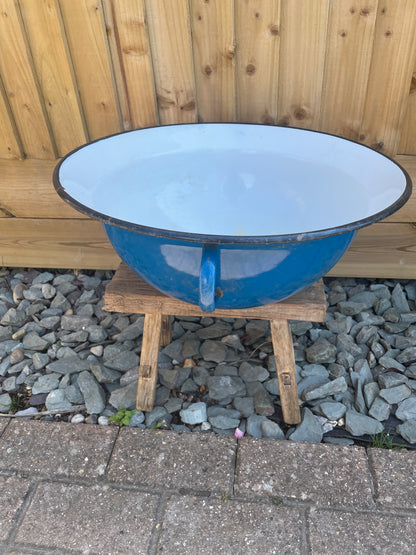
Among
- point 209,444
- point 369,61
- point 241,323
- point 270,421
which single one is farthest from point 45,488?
point 369,61

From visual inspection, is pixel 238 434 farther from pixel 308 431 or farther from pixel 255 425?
pixel 308 431

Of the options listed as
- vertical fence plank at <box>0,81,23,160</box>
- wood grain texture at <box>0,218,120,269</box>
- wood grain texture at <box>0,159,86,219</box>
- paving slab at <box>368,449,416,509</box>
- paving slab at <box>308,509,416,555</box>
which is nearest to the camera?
paving slab at <box>308,509,416,555</box>

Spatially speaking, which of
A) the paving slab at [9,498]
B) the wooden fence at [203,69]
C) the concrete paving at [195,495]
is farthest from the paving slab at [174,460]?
the wooden fence at [203,69]

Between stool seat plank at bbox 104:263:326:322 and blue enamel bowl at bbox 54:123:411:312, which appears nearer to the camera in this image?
blue enamel bowl at bbox 54:123:411:312

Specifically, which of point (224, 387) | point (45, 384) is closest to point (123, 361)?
point (45, 384)

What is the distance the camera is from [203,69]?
5.41 ft

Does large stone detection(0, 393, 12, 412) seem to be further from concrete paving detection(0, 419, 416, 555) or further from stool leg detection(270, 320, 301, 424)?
stool leg detection(270, 320, 301, 424)

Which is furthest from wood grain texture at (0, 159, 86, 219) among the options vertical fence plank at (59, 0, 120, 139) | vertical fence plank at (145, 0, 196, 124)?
vertical fence plank at (145, 0, 196, 124)

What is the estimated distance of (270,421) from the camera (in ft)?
4.77

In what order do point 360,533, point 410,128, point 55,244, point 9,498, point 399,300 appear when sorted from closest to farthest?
1. point 360,533
2. point 9,498
3. point 410,128
4. point 399,300
5. point 55,244

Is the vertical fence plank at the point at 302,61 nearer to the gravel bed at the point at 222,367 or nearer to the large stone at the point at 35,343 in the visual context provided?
the gravel bed at the point at 222,367

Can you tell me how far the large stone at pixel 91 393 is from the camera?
5.02 ft

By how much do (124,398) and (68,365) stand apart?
0.94ft

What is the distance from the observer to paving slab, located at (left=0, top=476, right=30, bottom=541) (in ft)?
3.95
